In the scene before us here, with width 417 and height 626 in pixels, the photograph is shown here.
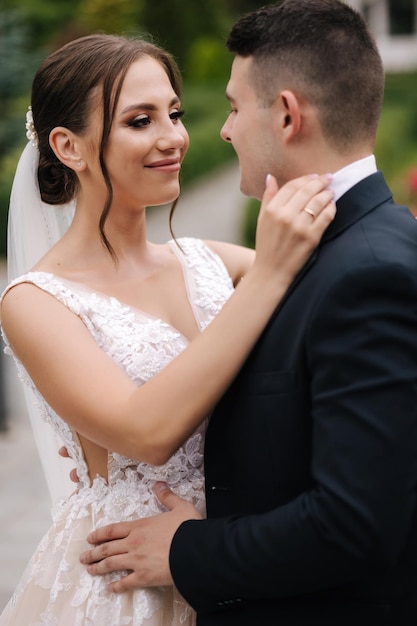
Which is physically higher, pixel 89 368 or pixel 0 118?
pixel 89 368

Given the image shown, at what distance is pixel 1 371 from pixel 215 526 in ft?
17.7

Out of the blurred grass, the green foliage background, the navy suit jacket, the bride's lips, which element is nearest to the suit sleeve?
the navy suit jacket

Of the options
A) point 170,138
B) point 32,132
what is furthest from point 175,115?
point 32,132

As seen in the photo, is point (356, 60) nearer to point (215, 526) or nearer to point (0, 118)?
point (215, 526)

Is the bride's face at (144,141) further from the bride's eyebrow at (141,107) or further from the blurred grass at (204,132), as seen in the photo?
the blurred grass at (204,132)

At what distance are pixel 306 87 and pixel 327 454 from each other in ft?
2.44

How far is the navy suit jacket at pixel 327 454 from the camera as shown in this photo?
175cm

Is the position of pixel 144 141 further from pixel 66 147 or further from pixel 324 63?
pixel 324 63

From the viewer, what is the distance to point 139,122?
2629mm

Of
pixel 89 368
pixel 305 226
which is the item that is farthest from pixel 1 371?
pixel 305 226

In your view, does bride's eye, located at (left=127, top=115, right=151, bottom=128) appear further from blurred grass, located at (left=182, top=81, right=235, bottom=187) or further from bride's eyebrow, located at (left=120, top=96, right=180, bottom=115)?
blurred grass, located at (left=182, top=81, right=235, bottom=187)

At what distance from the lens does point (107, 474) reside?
2639mm

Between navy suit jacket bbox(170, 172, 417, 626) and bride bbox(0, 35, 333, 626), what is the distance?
10 cm

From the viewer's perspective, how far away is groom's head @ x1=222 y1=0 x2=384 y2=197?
1.93 m
